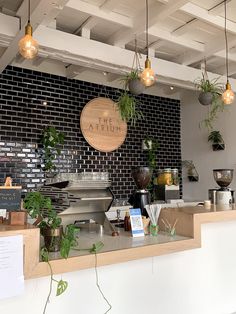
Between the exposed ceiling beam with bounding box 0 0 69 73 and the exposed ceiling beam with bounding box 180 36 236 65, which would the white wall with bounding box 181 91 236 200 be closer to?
the exposed ceiling beam with bounding box 180 36 236 65

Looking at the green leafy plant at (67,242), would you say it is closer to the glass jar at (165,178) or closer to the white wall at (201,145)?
the glass jar at (165,178)

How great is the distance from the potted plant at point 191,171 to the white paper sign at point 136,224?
3.76 meters

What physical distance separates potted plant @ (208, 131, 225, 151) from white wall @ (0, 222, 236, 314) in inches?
101

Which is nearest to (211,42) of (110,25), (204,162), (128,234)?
(110,25)

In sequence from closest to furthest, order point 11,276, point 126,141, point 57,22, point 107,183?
point 11,276, point 107,183, point 57,22, point 126,141

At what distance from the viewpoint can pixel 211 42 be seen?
3914 millimetres

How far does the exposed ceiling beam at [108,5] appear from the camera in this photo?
9.64 ft

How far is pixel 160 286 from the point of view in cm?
213

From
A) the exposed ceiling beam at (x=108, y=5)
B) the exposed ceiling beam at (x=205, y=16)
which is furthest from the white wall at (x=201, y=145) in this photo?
the exposed ceiling beam at (x=108, y=5)

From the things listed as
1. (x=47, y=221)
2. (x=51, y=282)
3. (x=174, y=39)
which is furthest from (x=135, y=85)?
(x=51, y=282)

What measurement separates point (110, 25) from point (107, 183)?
205 cm

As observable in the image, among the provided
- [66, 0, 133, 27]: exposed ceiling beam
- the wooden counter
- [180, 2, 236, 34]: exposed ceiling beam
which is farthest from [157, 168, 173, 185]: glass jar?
the wooden counter

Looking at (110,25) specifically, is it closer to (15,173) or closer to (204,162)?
(15,173)

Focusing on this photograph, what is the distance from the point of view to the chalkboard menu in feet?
5.28
